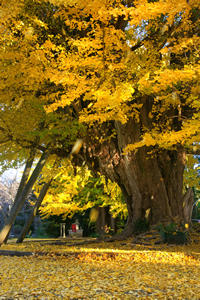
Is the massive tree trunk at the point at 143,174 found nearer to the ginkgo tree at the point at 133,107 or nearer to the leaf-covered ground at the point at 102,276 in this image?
the ginkgo tree at the point at 133,107

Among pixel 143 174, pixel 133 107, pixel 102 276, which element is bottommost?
pixel 102 276

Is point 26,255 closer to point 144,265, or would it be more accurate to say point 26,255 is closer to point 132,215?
point 144,265

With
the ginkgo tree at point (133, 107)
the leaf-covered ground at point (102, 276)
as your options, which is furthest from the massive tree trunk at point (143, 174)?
the leaf-covered ground at point (102, 276)

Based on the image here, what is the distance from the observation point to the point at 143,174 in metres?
8.62

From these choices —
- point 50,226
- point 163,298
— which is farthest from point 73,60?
point 50,226

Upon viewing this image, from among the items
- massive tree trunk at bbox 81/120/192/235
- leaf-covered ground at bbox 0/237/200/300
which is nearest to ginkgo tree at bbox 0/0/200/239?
massive tree trunk at bbox 81/120/192/235

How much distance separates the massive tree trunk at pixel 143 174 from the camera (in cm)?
849

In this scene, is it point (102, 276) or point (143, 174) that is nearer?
point (102, 276)

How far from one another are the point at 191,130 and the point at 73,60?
3.08 m

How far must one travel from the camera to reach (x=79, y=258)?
5465mm

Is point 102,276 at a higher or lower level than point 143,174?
lower

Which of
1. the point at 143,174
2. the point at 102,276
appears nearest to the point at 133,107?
the point at 143,174

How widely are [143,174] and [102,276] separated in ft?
16.1

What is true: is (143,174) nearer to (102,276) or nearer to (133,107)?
(133,107)
